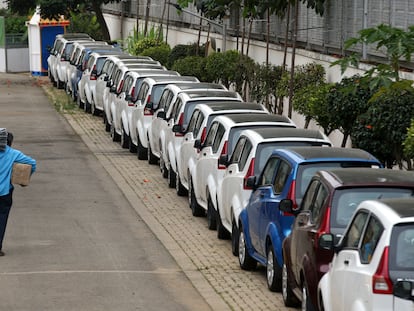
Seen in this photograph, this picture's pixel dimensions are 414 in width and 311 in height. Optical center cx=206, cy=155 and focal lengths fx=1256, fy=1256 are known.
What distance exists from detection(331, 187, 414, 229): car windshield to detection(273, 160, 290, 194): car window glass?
7.00 feet

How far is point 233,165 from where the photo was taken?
16562 mm

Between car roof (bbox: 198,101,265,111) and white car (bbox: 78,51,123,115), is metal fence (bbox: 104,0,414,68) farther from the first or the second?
white car (bbox: 78,51,123,115)

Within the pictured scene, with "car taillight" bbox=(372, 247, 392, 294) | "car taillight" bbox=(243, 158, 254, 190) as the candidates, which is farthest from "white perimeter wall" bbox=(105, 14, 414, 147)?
"car taillight" bbox=(372, 247, 392, 294)

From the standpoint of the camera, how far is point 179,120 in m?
22.2

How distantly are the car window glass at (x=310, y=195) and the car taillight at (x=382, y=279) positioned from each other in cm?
308

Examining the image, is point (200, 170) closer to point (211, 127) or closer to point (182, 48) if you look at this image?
point (211, 127)

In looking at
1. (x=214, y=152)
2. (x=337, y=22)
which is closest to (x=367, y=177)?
(x=214, y=152)

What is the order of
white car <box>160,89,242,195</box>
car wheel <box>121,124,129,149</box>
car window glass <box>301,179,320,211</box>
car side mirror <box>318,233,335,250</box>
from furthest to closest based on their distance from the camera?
car wheel <box>121,124,129,149</box> → white car <box>160,89,242,195</box> → car window glass <box>301,179,320,211</box> → car side mirror <box>318,233,335,250</box>

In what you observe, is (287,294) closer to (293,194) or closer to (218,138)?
(293,194)

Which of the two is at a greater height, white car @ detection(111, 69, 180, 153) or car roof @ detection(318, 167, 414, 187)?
car roof @ detection(318, 167, 414, 187)

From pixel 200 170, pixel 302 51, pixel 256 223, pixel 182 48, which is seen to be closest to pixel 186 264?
pixel 256 223

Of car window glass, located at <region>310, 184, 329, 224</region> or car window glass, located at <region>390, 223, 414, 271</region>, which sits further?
car window glass, located at <region>310, 184, 329, 224</region>

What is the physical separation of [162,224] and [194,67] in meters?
13.7

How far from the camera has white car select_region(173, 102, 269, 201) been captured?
19.9 m
